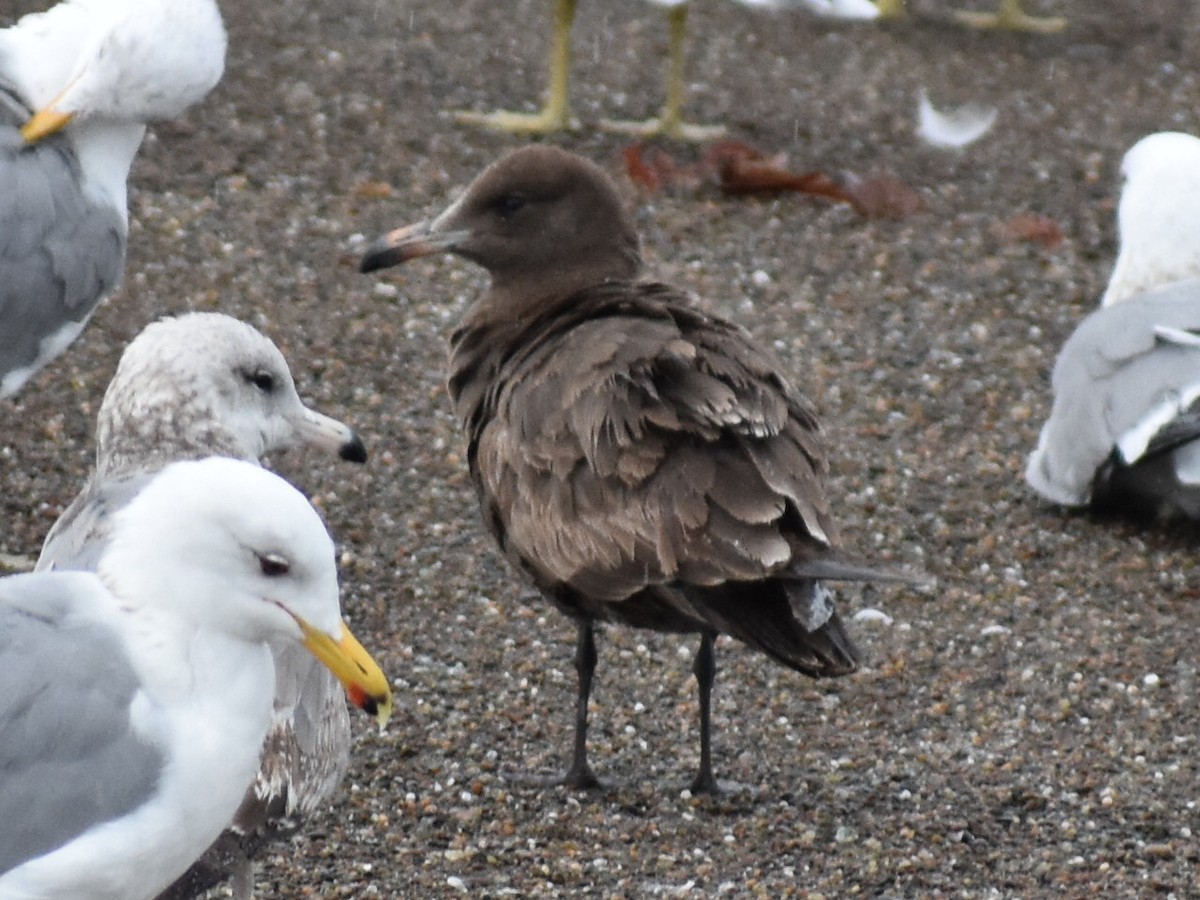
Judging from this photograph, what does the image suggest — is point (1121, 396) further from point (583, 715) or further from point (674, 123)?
point (674, 123)

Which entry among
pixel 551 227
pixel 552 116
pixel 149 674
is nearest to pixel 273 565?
pixel 149 674

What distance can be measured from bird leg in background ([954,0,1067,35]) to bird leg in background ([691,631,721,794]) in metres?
7.17

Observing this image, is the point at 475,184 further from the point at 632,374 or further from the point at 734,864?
the point at 734,864

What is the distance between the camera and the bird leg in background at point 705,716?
439 centimetres

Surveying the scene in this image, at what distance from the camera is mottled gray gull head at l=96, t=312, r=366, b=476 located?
3.92m

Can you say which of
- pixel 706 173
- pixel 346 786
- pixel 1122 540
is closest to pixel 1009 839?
pixel 346 786

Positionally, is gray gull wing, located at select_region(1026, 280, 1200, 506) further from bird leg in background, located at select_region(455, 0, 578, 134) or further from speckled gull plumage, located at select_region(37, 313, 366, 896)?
bird leg in background, located at select_region(455, 0, 578, 134)

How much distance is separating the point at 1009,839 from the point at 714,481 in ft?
3.34

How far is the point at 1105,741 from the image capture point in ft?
15.4

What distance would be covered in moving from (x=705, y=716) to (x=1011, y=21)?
288 inches

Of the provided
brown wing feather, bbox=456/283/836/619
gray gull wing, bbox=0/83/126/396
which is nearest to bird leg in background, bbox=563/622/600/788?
brown wing feather, bbox=456/283/836/619

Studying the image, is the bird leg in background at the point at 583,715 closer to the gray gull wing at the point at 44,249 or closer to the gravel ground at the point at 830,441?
the gravel ground at the point at 830,441

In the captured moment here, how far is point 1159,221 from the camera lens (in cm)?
669

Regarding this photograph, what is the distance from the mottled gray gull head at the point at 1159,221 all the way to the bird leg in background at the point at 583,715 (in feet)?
9.51
